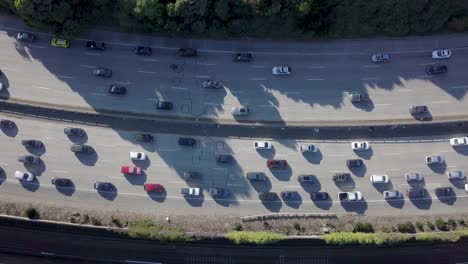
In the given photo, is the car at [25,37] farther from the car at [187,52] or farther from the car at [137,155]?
the car at [137,155]

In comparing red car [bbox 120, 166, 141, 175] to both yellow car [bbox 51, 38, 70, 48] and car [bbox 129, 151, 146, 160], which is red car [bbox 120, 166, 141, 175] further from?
yellow car [bbox 51, 38, 70, 48]

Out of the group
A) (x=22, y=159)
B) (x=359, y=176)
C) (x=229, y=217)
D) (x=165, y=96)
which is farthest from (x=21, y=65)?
(x=359, y=176)

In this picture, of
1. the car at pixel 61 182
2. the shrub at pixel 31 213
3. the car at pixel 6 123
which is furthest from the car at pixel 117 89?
the shrub at pixel 31 213

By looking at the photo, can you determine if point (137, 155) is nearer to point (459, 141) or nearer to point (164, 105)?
point (164, 105)

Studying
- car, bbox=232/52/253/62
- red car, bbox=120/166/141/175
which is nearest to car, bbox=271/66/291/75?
car, bbox=232/52/253/62

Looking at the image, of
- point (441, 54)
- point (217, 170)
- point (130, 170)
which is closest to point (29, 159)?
point (130, 170)

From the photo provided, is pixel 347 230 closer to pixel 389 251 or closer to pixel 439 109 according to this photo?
pixel 389 251
